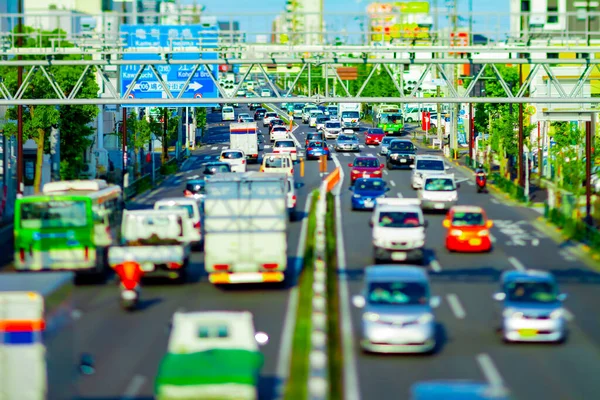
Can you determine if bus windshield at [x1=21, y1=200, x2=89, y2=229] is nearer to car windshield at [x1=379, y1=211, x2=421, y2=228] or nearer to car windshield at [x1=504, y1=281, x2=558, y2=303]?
car windshield at [x1=379, y1=211, x2=421, y2=228]

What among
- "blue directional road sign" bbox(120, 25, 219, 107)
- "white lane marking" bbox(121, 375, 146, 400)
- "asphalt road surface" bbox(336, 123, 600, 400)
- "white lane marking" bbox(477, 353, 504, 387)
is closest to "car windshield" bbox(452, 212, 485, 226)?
"asphalt road surface" bbox(336, 123, 600, 400)

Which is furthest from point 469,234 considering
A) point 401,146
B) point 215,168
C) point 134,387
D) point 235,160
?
point 401,146

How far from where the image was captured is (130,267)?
2709 cm

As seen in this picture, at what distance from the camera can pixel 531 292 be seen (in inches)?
945

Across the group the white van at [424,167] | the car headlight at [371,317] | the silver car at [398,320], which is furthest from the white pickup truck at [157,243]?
the white van at [424,167]

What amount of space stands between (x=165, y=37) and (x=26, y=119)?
12273 mm

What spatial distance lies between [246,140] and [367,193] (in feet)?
90.4

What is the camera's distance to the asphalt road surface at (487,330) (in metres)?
20.2

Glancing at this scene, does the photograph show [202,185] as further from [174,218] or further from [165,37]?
[174,218]

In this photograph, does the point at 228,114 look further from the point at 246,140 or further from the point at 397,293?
the point at 397,293

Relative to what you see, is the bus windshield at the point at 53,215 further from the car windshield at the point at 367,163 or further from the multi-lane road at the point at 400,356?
the car windshield at the point at 367,163

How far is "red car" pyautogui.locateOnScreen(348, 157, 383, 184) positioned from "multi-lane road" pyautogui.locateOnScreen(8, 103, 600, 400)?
1535 centimetres

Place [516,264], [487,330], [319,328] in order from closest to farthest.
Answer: [319,328]
[487,330]
[516,264]

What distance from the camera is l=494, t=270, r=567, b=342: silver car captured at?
2339 cm
